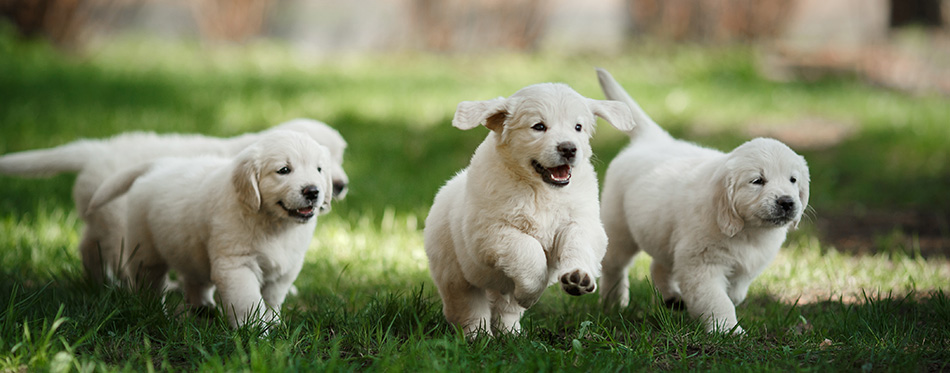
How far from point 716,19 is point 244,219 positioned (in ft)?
39.6

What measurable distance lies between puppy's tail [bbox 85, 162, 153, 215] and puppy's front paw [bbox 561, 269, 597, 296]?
2771 millimetres

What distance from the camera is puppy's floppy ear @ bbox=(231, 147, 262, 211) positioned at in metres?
4.14

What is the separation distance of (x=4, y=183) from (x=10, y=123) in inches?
56.2

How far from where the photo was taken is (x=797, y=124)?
9867mm

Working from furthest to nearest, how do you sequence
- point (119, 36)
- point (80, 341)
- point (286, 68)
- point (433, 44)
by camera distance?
point (119, 36) < point (433, 44) < point (286, 68) < point (80, 341)

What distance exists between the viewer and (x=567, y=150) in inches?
134

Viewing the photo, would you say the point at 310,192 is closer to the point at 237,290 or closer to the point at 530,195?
the point at 237,290

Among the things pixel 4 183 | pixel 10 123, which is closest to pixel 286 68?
pixel 10 123

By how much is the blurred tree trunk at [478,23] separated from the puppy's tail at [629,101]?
387 inches

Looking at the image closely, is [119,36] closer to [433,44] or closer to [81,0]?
[81,0]

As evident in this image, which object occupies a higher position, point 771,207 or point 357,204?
point 771,207

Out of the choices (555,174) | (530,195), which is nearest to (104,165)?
(530,195)

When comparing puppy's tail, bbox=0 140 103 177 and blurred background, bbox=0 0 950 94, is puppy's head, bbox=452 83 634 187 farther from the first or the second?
blurred background, bbox=0 0 950 94

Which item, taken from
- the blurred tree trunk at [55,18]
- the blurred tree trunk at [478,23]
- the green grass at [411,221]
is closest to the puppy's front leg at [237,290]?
the green grass at [411,221]
